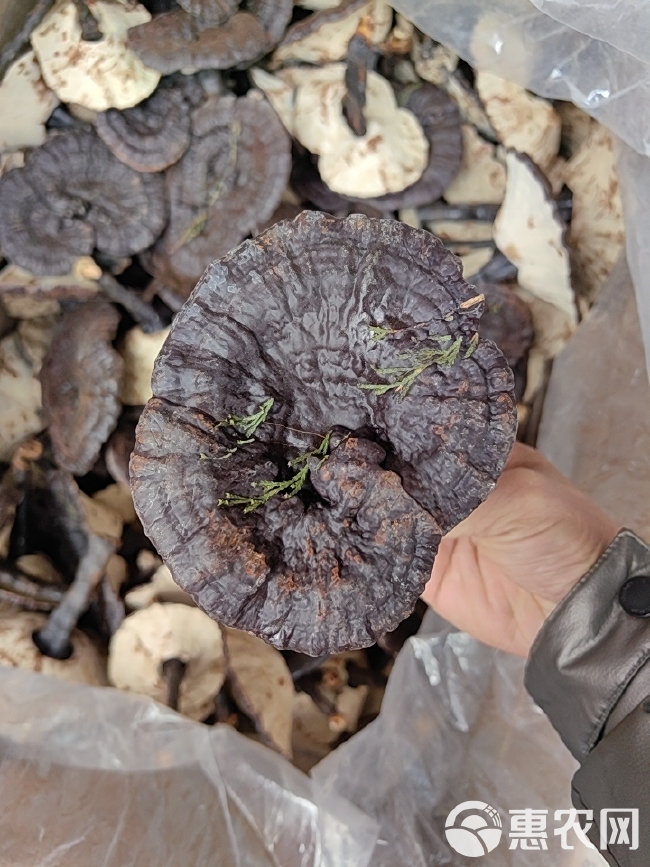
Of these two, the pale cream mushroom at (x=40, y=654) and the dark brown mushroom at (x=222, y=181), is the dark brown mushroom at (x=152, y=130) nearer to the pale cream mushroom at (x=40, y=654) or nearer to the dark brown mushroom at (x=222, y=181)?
the dark brown mushroom at (x=222, y=181)

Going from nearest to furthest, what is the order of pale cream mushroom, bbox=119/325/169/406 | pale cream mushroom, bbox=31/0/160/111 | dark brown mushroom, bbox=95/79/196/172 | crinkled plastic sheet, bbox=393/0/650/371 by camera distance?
crinkled plastic sheet, bbox=393/0/650/371 < pale cream mushroom, bbox=31/0/160/111 < dark brown mushroom, bbox=95/79/196/172 < pale cream mushroom, bbox=119/325/169/406

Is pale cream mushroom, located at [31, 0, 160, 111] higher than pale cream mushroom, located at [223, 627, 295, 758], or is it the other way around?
pale cream mushroom, located at [31, 0, 160, 111]

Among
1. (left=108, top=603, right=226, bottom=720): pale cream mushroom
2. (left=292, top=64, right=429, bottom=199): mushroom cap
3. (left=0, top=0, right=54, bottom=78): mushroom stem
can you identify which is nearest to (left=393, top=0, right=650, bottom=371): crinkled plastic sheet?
(left=292, top=64, right=429, bottom=199): mushroom cap

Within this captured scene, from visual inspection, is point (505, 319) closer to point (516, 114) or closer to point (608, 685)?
point (516, 114)

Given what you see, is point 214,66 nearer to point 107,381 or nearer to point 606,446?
point 107,381

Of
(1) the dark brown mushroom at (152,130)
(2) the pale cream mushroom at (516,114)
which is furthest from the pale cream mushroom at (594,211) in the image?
(1) the dark brown mushroom at (152,130)

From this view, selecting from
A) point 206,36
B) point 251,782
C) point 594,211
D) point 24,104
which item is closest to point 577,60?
point 594,211

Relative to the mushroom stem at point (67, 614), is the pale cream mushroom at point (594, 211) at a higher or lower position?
higher

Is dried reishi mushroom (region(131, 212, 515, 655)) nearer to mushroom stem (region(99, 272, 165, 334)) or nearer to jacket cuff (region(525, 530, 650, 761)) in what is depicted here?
jacket cuff (region(525, 530, 650, 761))
